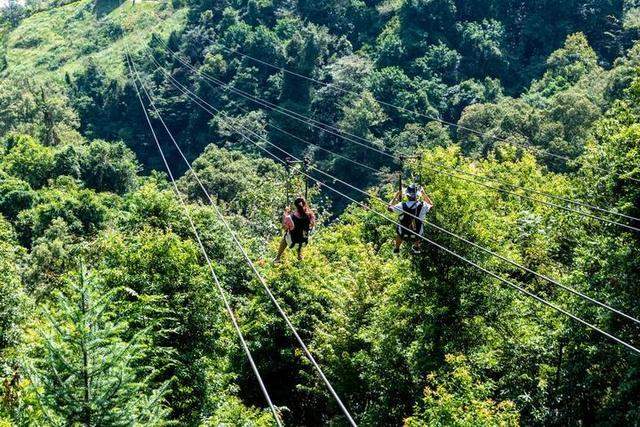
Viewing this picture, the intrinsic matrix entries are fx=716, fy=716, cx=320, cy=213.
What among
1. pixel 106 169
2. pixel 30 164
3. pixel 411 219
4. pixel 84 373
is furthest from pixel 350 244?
pixel 30 164

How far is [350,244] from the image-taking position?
140 feet

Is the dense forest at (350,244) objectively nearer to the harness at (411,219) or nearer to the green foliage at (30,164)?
the green foliage at (30,164)

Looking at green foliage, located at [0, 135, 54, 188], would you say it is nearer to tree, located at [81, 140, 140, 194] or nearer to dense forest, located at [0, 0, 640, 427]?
dense forest, located at [0, 0, 640, 427]

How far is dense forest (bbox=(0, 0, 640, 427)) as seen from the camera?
19.5m

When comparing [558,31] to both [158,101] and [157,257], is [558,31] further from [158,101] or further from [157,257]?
[157,257]

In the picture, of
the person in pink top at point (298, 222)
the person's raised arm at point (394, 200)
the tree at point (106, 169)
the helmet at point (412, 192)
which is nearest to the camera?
the person's raised arm at point (394, 200)

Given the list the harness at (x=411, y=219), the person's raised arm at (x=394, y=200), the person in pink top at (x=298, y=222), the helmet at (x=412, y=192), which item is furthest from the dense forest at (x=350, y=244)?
the helmet at (x=412, y=192)

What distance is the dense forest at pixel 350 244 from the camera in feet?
64.1

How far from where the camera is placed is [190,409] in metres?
25.8

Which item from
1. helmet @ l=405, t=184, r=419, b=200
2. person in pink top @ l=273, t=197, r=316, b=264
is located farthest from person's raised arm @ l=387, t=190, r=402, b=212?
person in pink top @ l=273, t=197, r=316, b=264

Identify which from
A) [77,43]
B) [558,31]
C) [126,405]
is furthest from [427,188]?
[77,43]

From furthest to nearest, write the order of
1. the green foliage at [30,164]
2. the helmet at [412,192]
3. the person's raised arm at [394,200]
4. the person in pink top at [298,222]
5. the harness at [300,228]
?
the green foliage at [30,164] < the helmet at [412,192] < the harness at [300,228] < the person in pink top at [298,222] < the person's raised arm at [394,200]

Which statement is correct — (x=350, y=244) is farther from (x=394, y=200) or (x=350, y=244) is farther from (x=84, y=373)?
(x=84, y=373)

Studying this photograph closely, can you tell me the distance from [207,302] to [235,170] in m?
42.8
